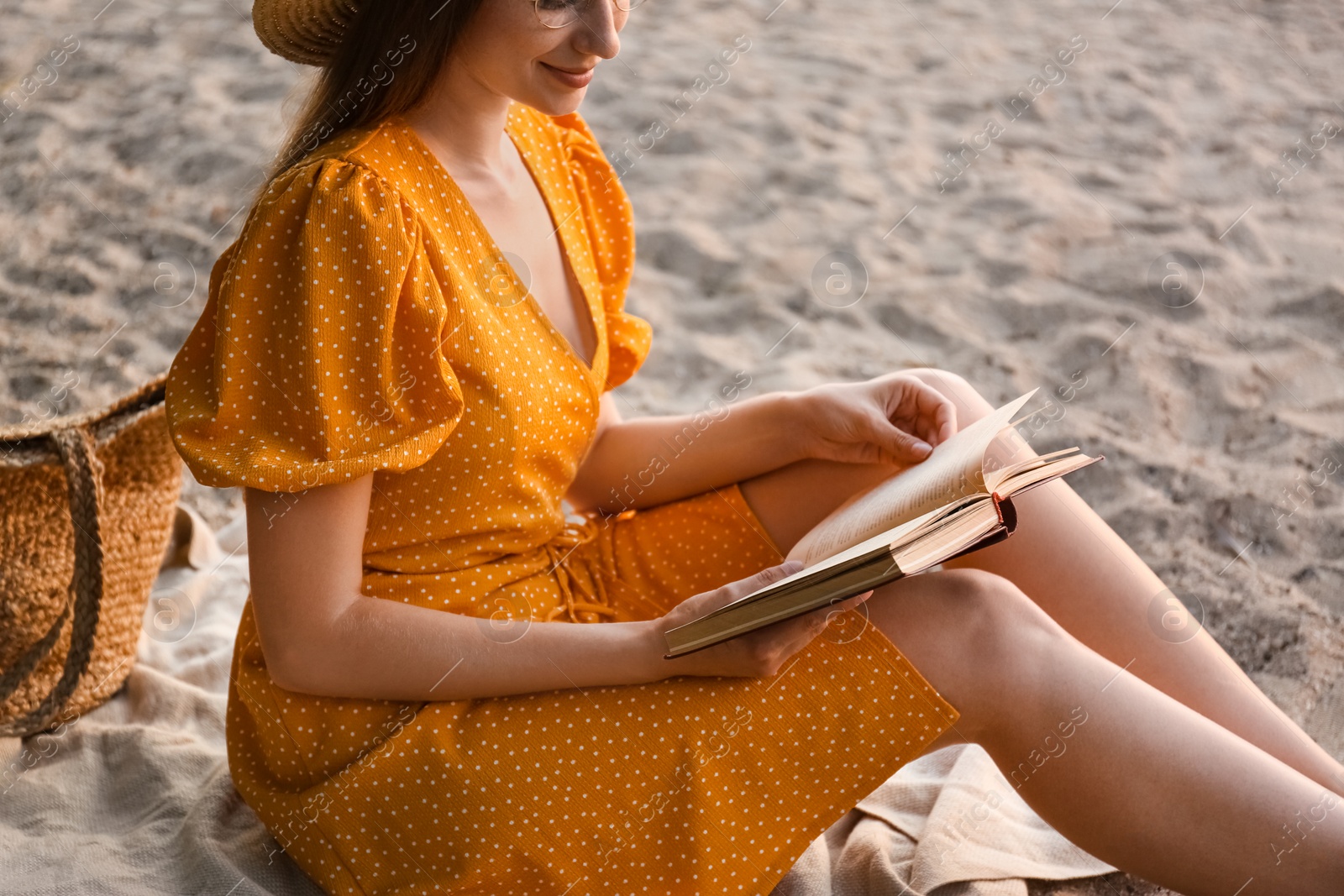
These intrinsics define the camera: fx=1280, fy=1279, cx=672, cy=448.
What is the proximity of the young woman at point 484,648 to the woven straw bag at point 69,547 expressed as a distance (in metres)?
0.41

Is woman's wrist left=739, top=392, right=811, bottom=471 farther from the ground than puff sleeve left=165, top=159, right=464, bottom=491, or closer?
closer

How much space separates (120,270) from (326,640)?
1960mm

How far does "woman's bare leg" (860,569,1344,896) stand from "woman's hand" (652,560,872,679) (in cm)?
12

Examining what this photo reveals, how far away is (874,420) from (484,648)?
50cm

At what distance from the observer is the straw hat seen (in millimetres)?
1285

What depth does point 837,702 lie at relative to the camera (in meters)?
1.24

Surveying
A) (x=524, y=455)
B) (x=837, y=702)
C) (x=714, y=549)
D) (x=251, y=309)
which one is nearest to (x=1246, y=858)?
(x=837, y=702)

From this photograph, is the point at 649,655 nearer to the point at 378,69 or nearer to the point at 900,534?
the point at 900,534

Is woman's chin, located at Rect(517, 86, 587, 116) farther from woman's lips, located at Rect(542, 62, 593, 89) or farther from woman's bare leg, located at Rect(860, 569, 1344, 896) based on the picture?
woman's bare leg, located at Rect(860, 569, 1344, 896)

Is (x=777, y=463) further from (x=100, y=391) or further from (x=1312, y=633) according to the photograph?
(x=100, y=391)

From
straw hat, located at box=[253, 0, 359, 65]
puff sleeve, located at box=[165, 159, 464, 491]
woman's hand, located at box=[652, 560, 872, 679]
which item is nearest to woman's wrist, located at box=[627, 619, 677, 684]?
woman's hand, located at box=[652, 560, 872, 679]

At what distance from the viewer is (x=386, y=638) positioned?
1230 millimetres

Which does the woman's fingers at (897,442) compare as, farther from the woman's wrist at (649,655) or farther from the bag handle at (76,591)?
the bag handle at (76,591)

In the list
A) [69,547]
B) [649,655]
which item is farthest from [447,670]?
[69,547]
